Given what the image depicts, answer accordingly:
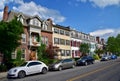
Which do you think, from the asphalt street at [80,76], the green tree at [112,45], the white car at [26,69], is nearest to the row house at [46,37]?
the white car at [26,69]

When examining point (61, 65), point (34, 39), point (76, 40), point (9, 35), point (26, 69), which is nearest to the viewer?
point (26, 69)

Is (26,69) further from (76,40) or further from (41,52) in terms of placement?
(76,40)

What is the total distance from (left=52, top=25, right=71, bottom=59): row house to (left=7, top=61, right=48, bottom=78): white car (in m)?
27.8

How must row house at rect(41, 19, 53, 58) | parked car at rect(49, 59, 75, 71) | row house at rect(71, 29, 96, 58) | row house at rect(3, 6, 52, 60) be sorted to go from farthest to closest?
row house at rect(71, 29, 96, 58)
row house at rect(41, 19, 53, 58)
row house at rect(3, 6, 52, 60)
parked car at rect(49, 59, 75, 71)

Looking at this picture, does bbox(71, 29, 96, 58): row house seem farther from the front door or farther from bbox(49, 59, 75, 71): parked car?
bbox(49, 59, 75, 71): parked car

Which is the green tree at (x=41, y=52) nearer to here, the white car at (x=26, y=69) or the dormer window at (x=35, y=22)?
the dormer window at (x=35, y=22)

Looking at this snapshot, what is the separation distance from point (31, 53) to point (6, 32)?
14.5 metres

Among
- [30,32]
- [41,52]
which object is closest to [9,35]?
[30,32]

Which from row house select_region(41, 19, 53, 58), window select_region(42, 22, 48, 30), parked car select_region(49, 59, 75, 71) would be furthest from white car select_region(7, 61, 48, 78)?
window select_region(42, 22, 48, 30)

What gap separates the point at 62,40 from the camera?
55969 mm

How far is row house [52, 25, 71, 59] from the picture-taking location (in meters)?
52.3

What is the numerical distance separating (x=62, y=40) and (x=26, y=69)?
34435 mm

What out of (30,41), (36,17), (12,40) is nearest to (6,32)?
(12,40)

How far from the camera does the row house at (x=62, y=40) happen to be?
5231cm
